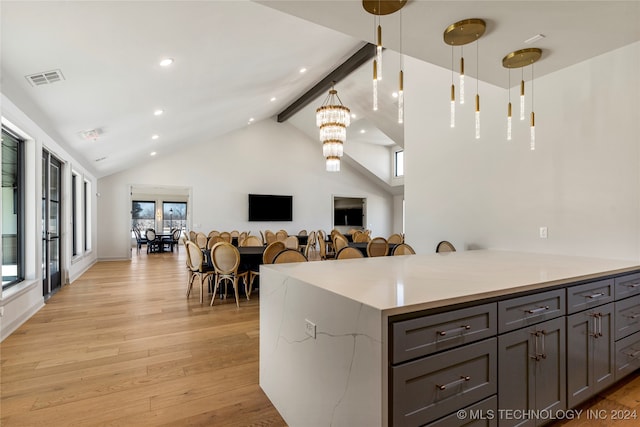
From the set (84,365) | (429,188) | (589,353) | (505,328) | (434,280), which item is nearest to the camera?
(505,328)

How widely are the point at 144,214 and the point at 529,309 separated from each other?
17.8 metres

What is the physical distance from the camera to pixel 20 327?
11.3 ft

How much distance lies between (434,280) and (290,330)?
874 mm

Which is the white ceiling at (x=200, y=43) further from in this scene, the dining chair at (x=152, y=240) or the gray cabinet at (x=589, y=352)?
the dining chair at (x=152, y=240)

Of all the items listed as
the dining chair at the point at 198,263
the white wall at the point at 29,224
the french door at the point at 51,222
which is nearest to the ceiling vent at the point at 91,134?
the white wall at the point at 29,224

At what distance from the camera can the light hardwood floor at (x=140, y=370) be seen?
6.32ft

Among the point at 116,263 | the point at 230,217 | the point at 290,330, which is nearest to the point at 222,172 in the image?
the point at 230,217

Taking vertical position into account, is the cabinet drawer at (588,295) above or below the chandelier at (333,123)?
below

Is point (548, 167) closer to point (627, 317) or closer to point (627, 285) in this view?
point (627, 285)

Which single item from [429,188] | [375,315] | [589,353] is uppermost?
[429,188]

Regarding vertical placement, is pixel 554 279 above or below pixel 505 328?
above

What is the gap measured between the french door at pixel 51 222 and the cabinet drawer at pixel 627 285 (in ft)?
21.3

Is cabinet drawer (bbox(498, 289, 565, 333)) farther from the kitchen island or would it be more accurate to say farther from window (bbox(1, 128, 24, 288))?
window (bbox(1, 128, 24, 288))

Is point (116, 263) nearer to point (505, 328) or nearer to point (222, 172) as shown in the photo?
point (222, 172)
